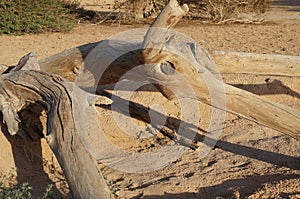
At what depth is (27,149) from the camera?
486cm

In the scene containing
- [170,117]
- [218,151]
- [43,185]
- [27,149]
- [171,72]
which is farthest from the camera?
[170,117]

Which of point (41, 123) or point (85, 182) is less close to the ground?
point (85, 182)

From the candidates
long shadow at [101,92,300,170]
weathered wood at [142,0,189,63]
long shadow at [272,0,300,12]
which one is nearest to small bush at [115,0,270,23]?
long shadow at [272,0,300,12]

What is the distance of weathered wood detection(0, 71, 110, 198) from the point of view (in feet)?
10.4

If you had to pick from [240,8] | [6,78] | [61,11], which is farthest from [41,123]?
[240,8]

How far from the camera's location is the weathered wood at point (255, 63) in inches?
176

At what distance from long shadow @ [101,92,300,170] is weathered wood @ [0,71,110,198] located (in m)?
1.21

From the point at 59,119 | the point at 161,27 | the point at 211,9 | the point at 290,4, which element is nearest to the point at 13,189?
the point at 59,119

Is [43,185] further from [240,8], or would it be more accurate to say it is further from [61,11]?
[240,8]

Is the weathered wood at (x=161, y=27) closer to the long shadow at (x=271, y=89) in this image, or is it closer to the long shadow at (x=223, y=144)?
the long shadow at (x=223, y=144)

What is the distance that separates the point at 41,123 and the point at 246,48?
4947mm

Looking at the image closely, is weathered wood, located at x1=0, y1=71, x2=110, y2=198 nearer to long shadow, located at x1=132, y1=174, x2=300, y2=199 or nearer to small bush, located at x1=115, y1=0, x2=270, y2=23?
long shadow, located at x1=132, y1=174, x2=300, y2=199

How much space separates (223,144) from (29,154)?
6.62 feet

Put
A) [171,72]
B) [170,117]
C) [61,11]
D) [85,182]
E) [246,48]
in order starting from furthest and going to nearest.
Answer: [61,11] < [246,48] < [170,117] < [171,72] < [85,182]
